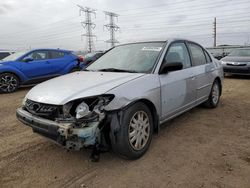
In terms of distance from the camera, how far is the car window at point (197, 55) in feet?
15.6

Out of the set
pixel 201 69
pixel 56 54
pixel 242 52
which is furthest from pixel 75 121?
pixel 242 52

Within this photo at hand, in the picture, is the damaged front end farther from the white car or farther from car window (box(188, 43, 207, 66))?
car window (box(188, 43, 207, 66))

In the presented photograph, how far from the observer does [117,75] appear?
347 centimetres

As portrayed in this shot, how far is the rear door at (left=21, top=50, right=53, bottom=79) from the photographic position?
851 cm

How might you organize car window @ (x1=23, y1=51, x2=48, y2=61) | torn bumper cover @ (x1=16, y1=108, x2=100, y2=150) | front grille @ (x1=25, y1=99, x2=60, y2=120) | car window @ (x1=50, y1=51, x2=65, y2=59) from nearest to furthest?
torn bumper cover @ (x1=16, y1=108, x2=100, y2=150), front grille @ (x1=25, y1=99, x2=60, y2=120), car window @ (x1=23, y1=51, x2=48, y2=61), car window @ (x1=50, y1=51, x2=65, y2=59)

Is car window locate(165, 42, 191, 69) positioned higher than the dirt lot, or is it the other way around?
car window locate(165, 42, 191, 69)

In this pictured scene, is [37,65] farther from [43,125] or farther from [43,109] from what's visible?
[43,125]

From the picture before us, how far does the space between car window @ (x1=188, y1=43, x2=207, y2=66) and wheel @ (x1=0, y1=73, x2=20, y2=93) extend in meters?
6.25

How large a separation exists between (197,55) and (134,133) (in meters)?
2.61

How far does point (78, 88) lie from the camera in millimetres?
3029

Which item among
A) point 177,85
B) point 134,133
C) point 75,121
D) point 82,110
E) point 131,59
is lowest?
point 134,133

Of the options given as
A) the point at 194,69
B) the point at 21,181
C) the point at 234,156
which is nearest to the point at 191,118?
the point at 194,69

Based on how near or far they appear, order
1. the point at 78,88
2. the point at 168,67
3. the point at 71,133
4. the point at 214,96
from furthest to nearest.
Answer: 1. the point at 214,96
2. the point at 168,67
3. the point at 78,88
4. the point at 71,133

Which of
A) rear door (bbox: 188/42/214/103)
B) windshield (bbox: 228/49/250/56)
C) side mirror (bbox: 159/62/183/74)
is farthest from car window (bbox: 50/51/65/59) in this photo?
windshield (bbox: 228/49/250/56)
